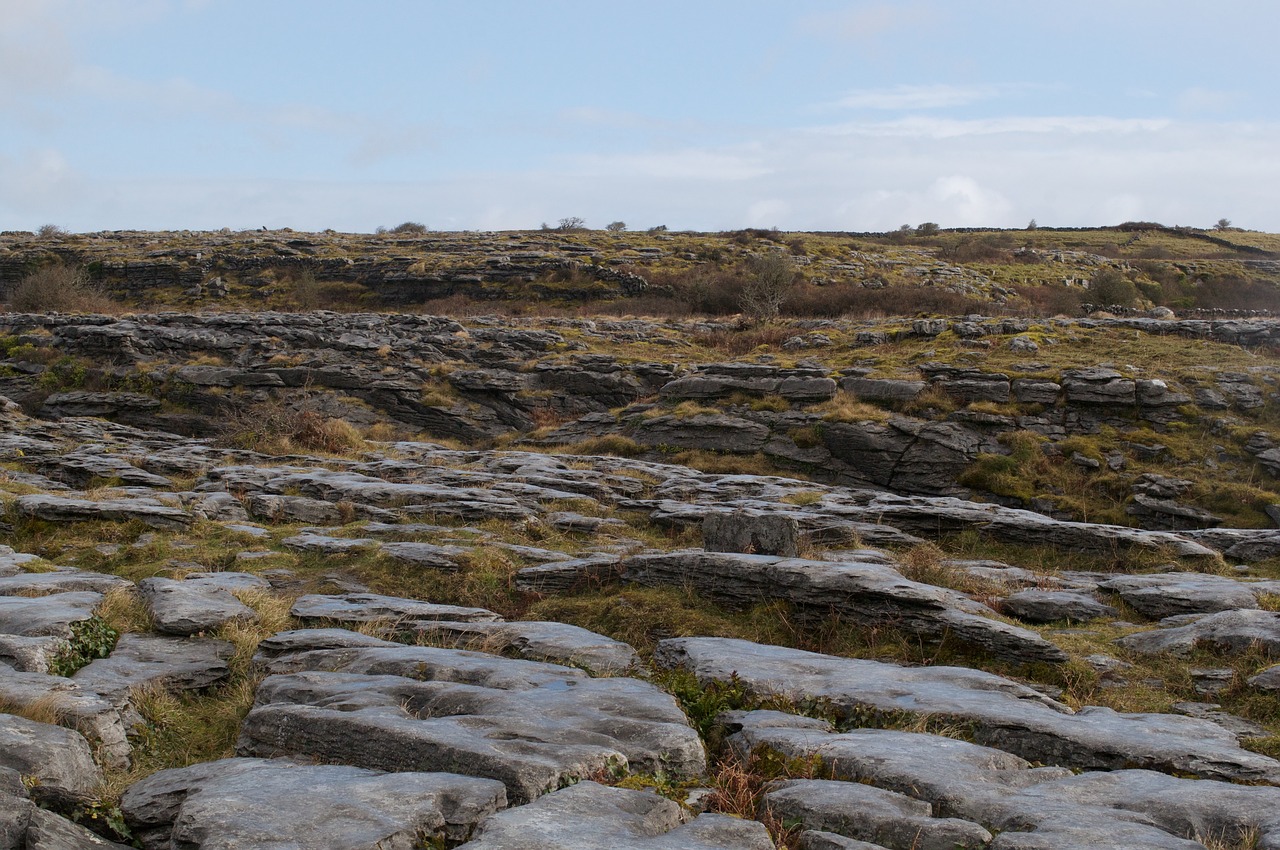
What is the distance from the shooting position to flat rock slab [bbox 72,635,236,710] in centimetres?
761

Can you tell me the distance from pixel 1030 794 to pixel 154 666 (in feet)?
24.9

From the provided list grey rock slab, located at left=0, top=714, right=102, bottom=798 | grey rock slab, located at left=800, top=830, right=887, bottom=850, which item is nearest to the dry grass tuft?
grey rock slab, located at left=0, top=714, right=102, bottom=798

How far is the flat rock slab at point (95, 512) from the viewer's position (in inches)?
567

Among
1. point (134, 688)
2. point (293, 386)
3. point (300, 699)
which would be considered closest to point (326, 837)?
point (300, 699)

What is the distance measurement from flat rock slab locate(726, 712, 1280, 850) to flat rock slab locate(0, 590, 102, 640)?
6.55m

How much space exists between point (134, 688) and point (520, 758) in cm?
414

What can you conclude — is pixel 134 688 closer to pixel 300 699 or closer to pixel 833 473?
pixel 300 699

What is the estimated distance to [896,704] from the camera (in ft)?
24.8

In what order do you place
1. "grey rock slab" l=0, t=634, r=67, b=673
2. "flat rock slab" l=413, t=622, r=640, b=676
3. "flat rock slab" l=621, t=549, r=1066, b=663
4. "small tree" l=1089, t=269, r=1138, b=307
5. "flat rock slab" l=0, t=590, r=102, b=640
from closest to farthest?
"grey rock slab" l=0, t=634, r=67, b=673
"flat rock slab" l=0, t=590, r=102, b=640
"flat rock slab" l=413, t=622, r=640, b=676
"flat rock slab" l=621, t=549, r=1066, b=663
"small tree" l=1089, t=269, r=1138, b=307

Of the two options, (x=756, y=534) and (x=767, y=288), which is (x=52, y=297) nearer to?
(x=767, y=288)

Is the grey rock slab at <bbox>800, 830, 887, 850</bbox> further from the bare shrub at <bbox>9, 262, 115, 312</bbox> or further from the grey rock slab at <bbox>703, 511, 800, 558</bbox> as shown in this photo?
the bare shrub at <bbox>9, 262, 115, 312</bbox>

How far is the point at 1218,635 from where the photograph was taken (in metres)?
9.83

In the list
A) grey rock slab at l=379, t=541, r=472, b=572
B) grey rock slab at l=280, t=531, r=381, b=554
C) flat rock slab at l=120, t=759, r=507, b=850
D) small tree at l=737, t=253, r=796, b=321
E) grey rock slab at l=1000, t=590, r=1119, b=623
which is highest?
small tree at l=737, t=253, r=796, b=321

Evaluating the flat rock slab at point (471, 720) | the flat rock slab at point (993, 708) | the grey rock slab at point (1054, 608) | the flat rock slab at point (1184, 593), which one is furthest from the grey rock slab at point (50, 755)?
the flat rock slab at point (1184, 593)
